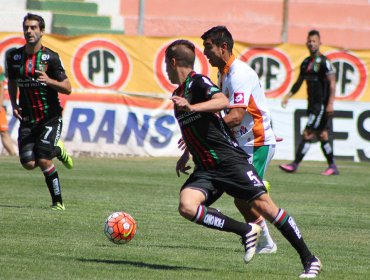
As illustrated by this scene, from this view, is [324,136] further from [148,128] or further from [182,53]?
[182,53]

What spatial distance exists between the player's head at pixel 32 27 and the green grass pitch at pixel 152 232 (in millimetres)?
2093

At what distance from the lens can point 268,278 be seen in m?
8.03

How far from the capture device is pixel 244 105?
895 centimetres

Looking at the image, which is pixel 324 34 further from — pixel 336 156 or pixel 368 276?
pixel 368 276

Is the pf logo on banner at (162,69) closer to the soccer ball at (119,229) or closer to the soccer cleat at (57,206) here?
the soccer cleat at (57,206)

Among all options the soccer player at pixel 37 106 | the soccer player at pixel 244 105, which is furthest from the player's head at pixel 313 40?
the soccer player at pixel 244 105

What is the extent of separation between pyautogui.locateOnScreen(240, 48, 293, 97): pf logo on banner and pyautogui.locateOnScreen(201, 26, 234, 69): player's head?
44.4ft

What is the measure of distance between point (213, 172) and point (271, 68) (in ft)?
47.5

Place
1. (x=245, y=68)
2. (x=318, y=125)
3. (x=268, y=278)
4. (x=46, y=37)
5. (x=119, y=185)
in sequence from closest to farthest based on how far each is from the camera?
(x=268, y=278) < (x=245, y=68) < (x=119, y=185) < (x=318, y=125) < (x=46, y=37)

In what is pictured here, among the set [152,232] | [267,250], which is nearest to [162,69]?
[152,232]

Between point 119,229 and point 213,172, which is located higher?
point 213,172

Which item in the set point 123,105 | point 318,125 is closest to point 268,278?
point 318,125

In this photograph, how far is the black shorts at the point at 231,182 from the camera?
27.1 ft

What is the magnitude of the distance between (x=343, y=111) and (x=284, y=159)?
1696mm
